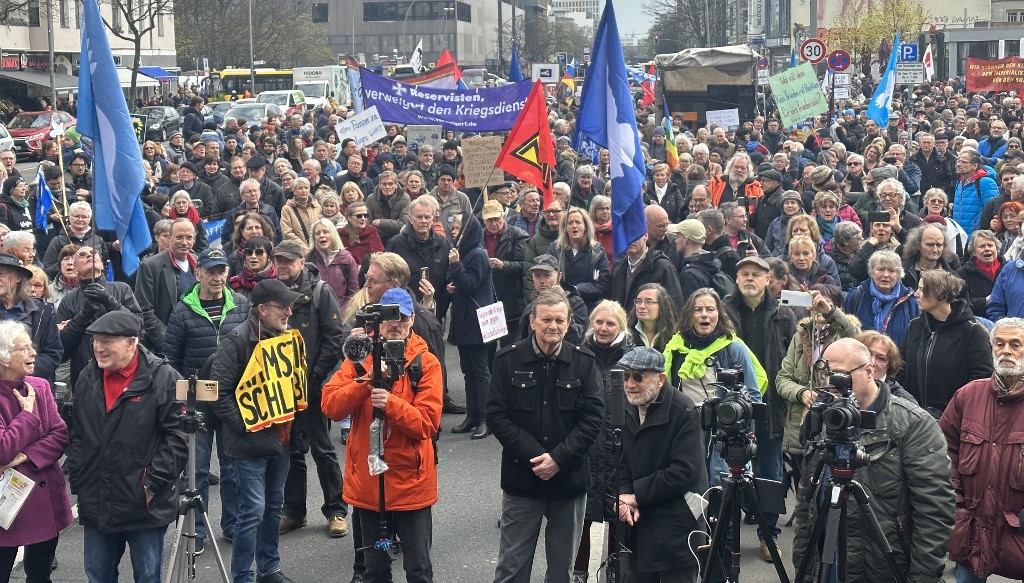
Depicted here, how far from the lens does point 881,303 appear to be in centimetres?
881

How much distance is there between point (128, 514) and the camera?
6.14 metres

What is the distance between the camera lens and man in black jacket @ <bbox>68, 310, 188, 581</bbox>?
242 inches

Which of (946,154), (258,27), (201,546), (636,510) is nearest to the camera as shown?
(636,510)

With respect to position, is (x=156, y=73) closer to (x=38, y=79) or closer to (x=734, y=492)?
(x=38, y=79)

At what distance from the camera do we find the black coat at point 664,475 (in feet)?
19.5

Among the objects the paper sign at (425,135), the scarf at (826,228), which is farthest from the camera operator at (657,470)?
the paper sign at (425,135)

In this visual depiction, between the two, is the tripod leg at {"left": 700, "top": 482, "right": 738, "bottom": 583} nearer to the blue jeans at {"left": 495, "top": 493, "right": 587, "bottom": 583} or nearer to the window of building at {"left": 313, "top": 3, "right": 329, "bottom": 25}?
the blue jeans at {"left": 495, "top": 493, "right": 587, "bottom": 583}

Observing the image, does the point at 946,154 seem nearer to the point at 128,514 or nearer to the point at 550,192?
the point at 550,192

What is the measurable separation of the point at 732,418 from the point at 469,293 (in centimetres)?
521

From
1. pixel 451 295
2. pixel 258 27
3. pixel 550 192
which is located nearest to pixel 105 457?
pixel 451 295

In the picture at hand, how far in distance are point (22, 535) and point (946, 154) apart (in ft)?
48.8

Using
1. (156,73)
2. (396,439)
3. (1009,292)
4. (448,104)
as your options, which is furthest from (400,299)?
(156,73)

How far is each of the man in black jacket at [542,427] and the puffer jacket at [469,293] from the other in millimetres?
3924

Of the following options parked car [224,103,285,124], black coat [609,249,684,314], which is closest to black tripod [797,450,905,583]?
black coat [609,249,684,314]
